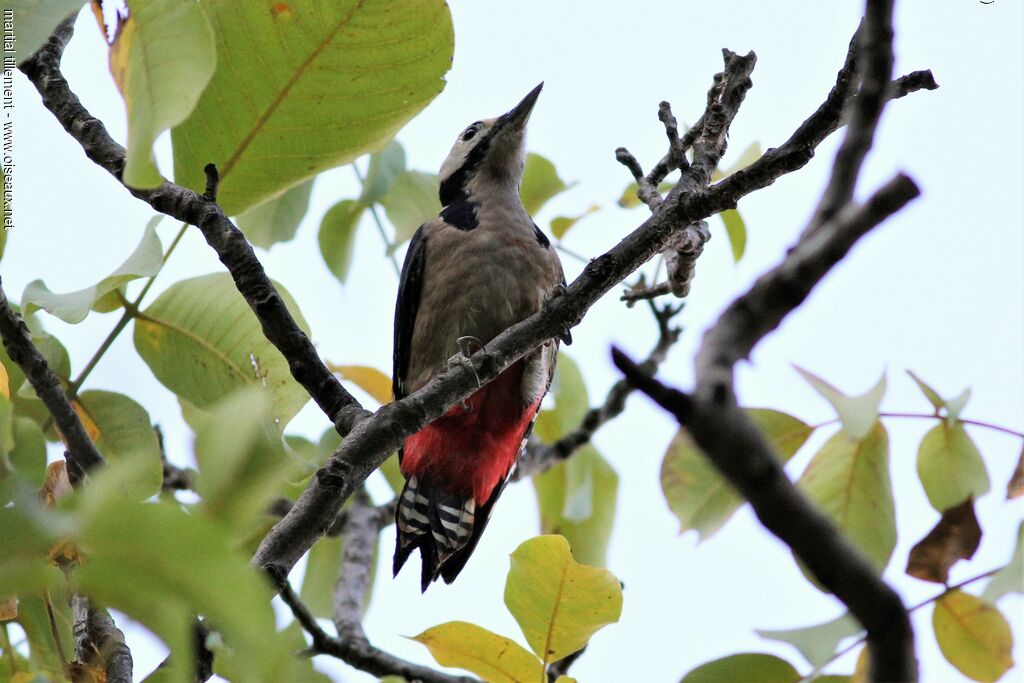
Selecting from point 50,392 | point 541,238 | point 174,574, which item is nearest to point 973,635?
point 174,574

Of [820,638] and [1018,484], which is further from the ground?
[1018,484]

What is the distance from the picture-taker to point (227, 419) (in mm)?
1261

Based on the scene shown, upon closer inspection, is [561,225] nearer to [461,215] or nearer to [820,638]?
[461,215]

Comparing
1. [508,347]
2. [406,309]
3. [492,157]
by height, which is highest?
[492,157]

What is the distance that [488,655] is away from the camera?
205 cm

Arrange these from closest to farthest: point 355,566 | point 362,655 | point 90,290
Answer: point 90,290
point 362,655
point 355,566

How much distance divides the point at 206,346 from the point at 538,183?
1555 millimetres

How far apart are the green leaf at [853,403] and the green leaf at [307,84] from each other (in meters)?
1.22

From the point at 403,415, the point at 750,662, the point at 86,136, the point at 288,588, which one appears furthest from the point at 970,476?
the point at 86,136

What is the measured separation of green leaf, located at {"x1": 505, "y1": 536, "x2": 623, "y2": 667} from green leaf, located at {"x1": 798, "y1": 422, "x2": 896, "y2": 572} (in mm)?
467

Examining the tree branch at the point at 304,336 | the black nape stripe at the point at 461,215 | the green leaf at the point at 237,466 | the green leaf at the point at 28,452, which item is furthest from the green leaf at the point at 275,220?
the green leaf at the point at 237,466

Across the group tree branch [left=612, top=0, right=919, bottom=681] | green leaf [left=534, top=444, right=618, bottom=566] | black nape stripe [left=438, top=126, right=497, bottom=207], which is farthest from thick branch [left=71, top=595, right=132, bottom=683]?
black nape stripe [left=438, top=126, right=497, bottom=207]

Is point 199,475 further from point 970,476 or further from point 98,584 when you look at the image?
point 970,476

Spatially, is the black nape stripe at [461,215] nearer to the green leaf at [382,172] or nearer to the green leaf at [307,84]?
the green leaf at [382,172]
